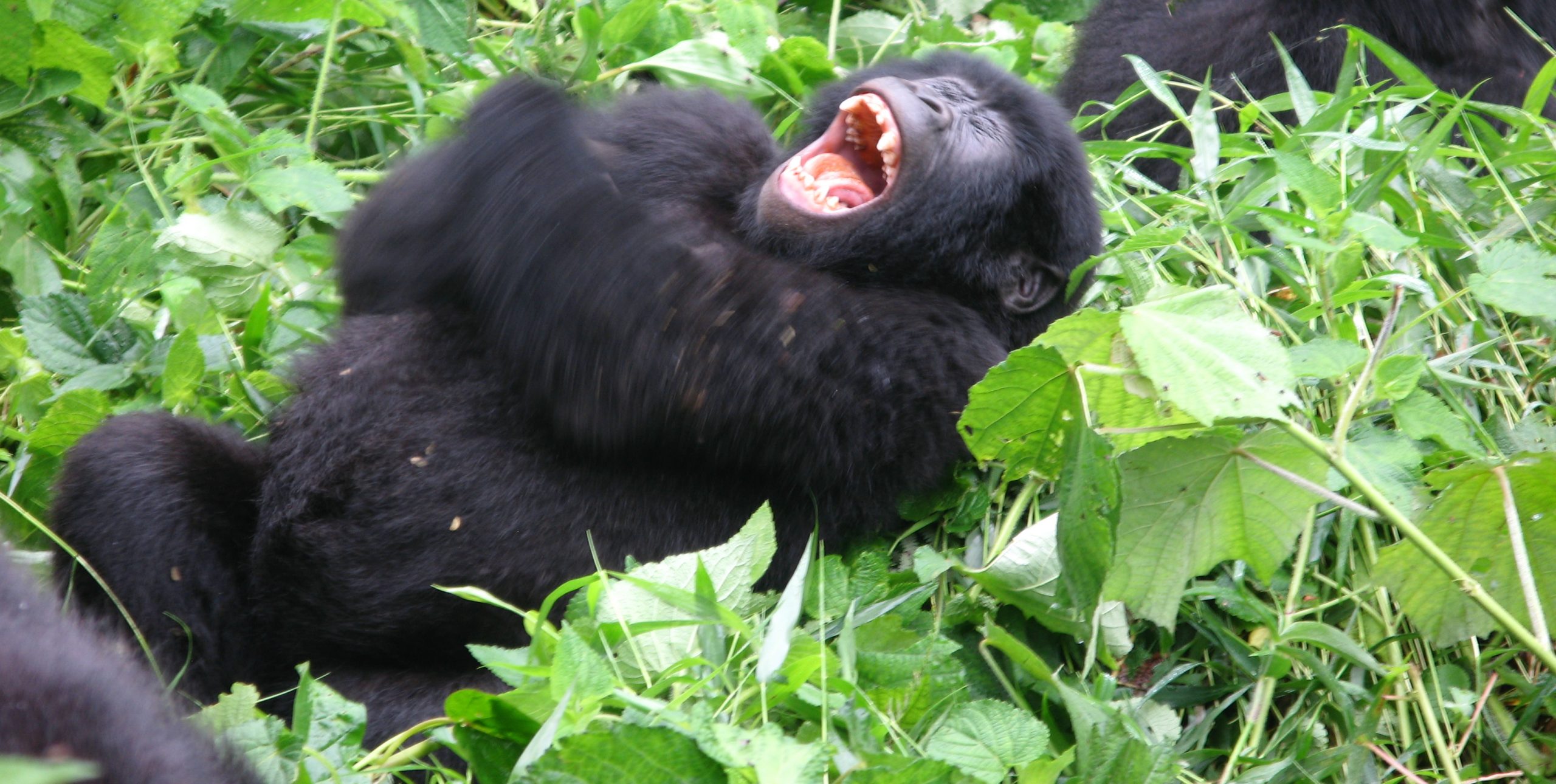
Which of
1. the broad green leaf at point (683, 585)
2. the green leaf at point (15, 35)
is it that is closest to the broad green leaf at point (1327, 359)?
the broad green leaf at point (683, 585)

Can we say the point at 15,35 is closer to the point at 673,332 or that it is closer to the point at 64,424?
the point at 64,424

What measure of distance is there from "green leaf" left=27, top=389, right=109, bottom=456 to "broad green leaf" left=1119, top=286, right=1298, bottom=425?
1.99 meters

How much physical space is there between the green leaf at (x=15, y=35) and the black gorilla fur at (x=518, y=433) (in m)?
1.13

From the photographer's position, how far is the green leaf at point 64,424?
265cm

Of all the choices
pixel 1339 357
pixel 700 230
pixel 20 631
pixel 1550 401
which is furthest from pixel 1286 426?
pixel 20 631

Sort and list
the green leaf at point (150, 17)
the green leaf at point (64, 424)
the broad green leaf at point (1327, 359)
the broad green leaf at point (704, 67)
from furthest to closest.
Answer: the broad green leaf at point (704, 67)
the green leaf at point (150, 17)
the green leaf at point (64, 424)
the broad green leaf at point (1327, 359)

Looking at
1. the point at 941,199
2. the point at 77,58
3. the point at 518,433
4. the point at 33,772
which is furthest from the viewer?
the point at 77,58

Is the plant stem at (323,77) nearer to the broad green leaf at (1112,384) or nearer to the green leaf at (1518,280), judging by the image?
the broad green leaf at (1112,384)

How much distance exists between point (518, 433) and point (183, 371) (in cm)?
77

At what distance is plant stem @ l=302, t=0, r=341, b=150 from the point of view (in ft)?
11.0

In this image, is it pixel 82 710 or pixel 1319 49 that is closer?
pixel 82 710

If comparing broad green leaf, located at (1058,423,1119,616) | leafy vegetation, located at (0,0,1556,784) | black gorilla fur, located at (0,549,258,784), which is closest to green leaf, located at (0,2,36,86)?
leafy vegetation, located at (0,0,1556,784)

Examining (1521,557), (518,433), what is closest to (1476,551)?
(1521,557)

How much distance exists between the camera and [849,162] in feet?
9.89
